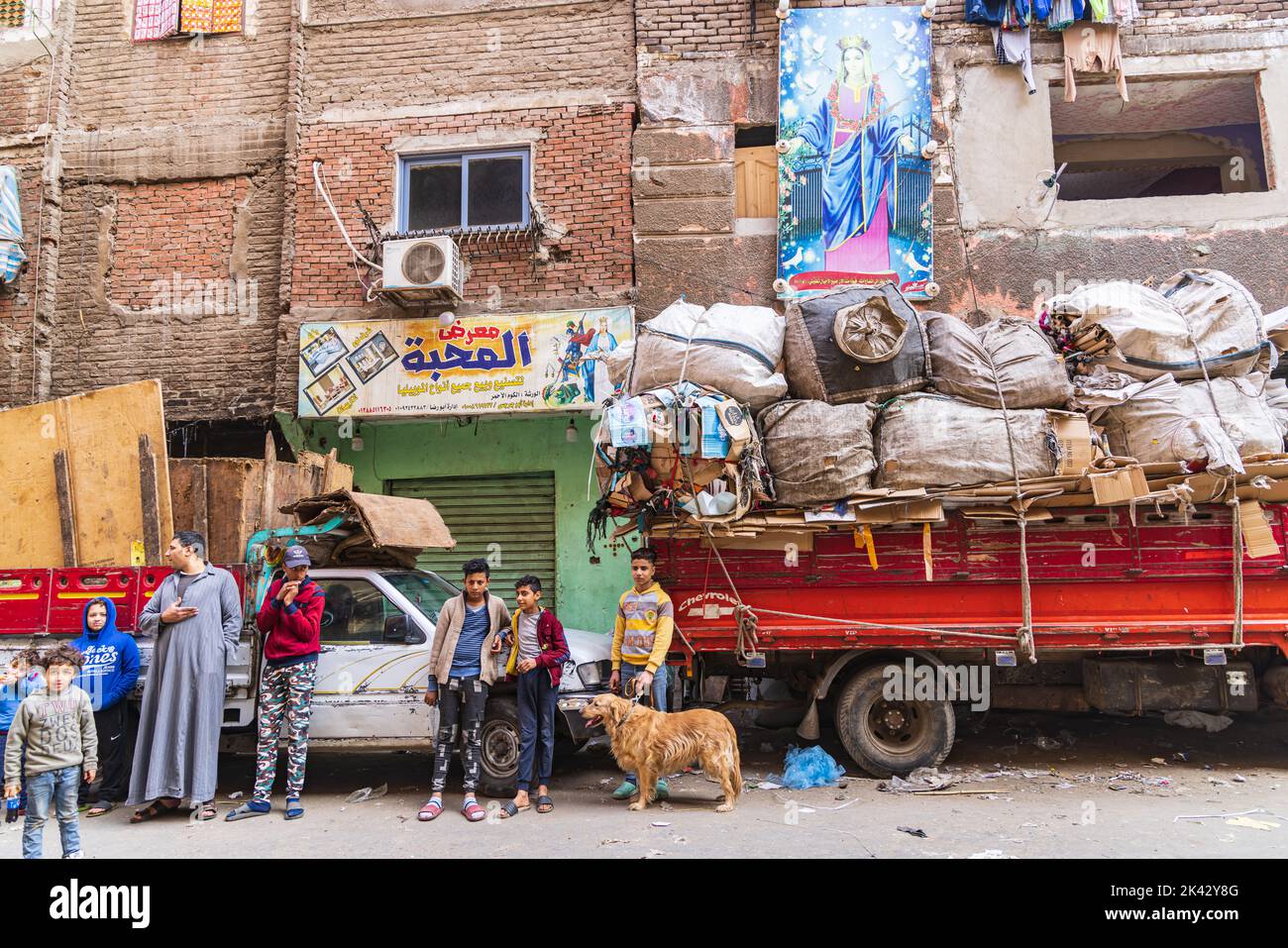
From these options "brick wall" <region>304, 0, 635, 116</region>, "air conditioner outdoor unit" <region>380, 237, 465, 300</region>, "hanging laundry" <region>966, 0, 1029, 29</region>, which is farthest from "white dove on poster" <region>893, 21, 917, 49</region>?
"air conditioner outdoor unit" <region>380, 237, 465, 300</region>

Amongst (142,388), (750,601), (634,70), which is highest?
(634,70)

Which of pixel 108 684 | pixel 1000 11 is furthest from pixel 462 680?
pixel 1000 11

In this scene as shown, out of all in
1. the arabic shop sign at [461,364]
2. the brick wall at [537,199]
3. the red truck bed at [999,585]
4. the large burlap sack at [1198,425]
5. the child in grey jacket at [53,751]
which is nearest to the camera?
the child in grey jacket at [53,751]

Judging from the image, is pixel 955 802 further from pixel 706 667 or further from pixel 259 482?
pixel 259 482

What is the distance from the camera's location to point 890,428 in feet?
19.5

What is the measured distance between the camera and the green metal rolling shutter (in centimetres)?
998

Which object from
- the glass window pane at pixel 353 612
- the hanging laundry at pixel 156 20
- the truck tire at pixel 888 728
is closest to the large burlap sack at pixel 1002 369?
the truck tire at pixel 888 728

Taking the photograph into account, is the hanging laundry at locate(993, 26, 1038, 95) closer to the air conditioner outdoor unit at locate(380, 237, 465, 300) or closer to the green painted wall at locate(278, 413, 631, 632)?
the green painted wall at locate(278, 413, 631, 632)

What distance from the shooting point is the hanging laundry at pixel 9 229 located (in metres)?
10.2

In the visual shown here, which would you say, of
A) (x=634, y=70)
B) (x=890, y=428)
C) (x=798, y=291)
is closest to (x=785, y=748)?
(x=890, y=428)

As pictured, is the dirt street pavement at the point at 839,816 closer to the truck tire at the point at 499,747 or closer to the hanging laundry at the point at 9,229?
the truck tire at the point at 499,747

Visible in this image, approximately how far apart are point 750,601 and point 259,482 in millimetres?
4099

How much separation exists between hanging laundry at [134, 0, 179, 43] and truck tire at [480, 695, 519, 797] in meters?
9.76

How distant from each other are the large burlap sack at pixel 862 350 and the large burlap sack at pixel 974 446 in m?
0.26
